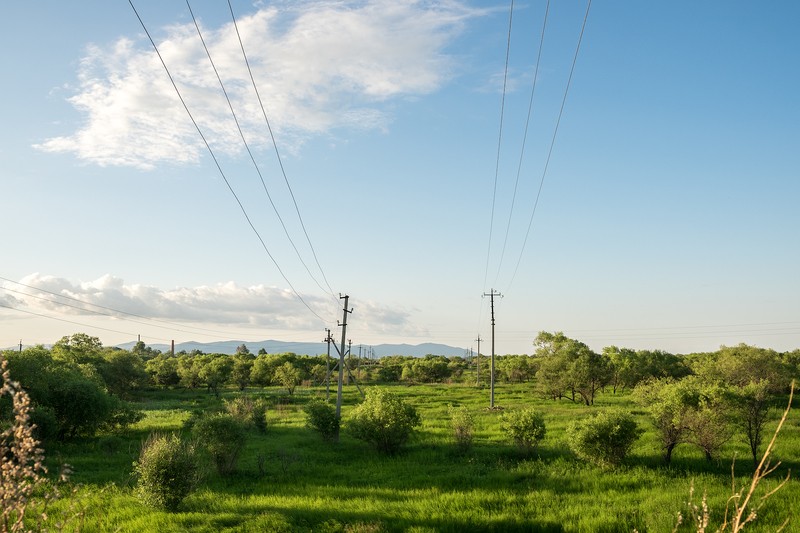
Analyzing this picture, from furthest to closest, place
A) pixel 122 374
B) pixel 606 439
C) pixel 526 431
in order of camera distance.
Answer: pixel 122 374
pixel 526 431
pixel 606 439

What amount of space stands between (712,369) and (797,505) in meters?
50.1

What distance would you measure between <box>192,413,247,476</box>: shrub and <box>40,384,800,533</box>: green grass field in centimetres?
84

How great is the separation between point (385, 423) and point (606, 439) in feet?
42.7

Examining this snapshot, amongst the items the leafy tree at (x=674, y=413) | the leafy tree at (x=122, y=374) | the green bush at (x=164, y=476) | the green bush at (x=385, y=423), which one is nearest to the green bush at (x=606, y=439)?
the leafy tree at (x=674, y=413)

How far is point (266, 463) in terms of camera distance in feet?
102

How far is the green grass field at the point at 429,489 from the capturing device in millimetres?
20125

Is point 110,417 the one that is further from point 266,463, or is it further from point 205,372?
point 205,372

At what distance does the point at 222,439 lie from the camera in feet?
93.8

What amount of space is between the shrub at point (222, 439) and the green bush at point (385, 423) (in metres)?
7.98

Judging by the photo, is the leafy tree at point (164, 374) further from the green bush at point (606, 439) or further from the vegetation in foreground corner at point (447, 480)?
the green bush at point (606, 439)

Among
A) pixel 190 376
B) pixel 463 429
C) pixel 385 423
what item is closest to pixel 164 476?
pixel 385 423

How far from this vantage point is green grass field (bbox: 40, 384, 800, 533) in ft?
66.0

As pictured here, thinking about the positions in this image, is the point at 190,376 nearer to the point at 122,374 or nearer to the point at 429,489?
the point at 122,374

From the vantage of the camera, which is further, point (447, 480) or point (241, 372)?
point (241, 372)
